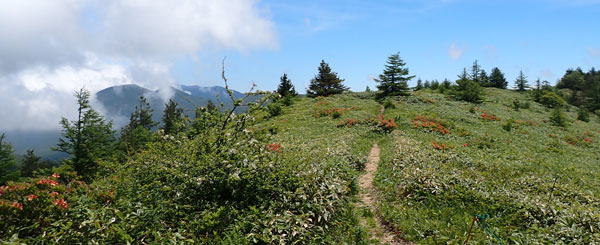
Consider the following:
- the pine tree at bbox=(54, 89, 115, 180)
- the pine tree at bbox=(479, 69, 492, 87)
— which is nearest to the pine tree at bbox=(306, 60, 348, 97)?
the pine tree at bbox=(54, 89, 115, 180)

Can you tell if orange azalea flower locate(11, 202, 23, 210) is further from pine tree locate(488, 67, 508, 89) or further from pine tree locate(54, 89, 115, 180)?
pine tree locate(488, 67, 508, 89)

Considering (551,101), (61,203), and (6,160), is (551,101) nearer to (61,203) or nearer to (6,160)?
(61,203)

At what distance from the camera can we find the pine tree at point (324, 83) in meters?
63.4

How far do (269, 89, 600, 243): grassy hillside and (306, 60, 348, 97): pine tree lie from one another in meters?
28.8

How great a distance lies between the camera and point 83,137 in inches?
1393

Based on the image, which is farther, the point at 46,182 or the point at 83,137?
the point at 83,137

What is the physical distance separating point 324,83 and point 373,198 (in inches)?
2069

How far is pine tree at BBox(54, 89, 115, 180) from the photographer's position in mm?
34344

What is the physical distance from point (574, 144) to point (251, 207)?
39036mm

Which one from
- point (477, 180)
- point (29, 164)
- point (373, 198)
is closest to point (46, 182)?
point (373, 198)

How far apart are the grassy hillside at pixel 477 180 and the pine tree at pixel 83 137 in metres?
21.9

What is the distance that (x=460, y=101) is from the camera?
56.2m

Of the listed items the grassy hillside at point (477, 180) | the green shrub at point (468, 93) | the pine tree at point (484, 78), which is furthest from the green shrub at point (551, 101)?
the grassy hillside at point (477, 180)

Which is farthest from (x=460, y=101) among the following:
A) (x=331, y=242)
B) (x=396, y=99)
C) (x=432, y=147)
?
(x=331, y=242)
